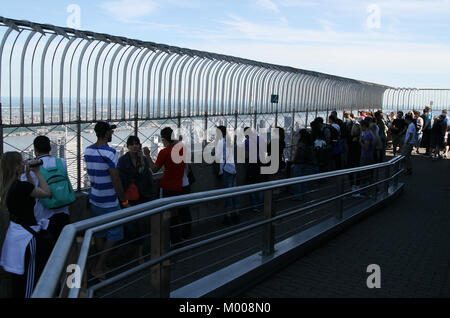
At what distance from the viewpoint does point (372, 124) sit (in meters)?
10.3

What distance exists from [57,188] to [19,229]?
2.18ft

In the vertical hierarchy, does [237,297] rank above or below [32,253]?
below

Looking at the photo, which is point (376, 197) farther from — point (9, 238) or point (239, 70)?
point (9, 238)

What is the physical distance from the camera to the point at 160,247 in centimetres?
363

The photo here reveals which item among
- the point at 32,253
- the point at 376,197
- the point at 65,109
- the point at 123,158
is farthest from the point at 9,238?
the point at 376,197

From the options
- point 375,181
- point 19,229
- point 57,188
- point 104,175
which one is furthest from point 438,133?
point 19,229

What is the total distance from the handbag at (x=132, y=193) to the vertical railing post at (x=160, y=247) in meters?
2.08

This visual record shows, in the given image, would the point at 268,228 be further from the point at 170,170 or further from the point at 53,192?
the point at 53,192

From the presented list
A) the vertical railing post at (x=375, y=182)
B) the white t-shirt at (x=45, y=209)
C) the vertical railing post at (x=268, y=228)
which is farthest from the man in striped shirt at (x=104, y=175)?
the vertical railing post at (x=375, y=182)

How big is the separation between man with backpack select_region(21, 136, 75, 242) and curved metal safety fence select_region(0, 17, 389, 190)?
2.10 feet

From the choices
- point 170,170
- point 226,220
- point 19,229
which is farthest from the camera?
point 226,220

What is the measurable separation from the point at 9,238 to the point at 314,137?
24.9 feet

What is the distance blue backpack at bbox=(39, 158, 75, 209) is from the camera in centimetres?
469
